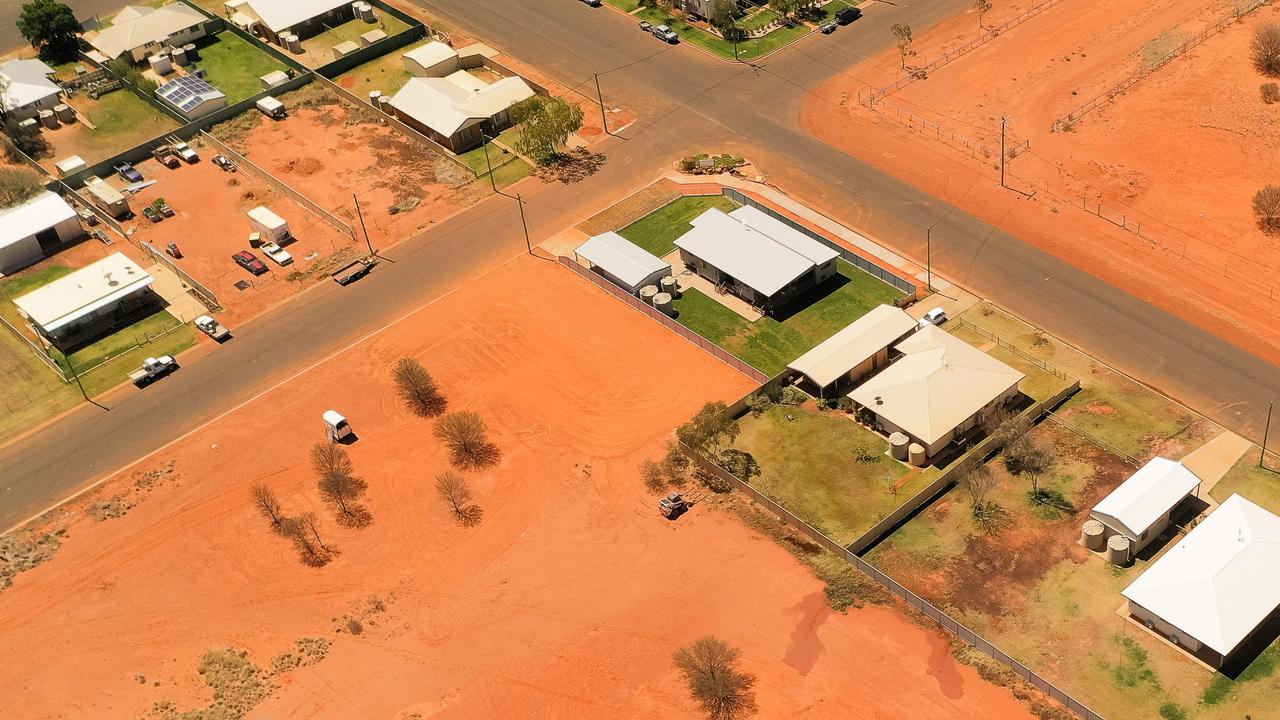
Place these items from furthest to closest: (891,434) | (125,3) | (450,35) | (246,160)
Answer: (125,3), (450,35), (246,160), (891,434)

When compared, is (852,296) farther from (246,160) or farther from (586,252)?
(246,160)

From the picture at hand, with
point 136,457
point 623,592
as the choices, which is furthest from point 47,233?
point 623,592

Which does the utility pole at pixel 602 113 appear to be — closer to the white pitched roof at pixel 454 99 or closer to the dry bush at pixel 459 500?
the white pitched roof at pixel 454 99

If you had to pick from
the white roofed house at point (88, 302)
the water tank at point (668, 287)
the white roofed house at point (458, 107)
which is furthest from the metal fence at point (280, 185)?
the water tank at point (668, 287)

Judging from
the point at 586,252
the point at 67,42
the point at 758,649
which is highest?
the point at 67,42

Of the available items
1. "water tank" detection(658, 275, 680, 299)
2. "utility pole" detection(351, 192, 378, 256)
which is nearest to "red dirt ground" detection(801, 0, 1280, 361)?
"water tank" detection(658, 275, 680, 299)

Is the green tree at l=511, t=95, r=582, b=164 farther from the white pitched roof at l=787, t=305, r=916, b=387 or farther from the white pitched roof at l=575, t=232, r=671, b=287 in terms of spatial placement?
the white pitched roof at l=787, t=305, r=916, b=387
